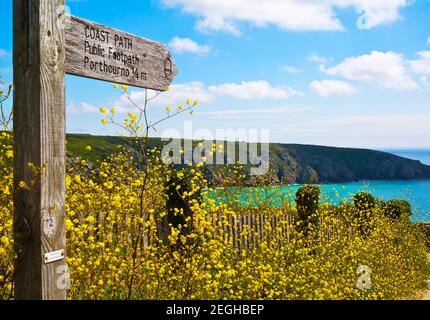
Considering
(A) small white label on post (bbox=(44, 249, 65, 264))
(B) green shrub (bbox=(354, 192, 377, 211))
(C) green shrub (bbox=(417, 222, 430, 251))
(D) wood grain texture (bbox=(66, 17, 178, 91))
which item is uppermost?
(D) wood grain texture (bbox=(66, 17, 178, 91))

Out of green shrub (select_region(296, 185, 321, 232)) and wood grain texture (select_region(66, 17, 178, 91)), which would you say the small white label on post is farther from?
green shrub (select_region(296, 185, 321, 232))

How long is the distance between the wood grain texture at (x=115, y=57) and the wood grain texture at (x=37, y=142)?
0.19 meters

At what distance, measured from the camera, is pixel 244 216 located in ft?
35.3

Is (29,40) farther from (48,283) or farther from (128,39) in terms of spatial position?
(48,283)

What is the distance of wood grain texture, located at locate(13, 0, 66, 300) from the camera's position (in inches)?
97.7

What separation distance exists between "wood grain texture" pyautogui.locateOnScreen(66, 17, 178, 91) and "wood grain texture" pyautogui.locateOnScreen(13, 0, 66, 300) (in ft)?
0.63

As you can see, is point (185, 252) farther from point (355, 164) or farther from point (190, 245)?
point (355, 164)

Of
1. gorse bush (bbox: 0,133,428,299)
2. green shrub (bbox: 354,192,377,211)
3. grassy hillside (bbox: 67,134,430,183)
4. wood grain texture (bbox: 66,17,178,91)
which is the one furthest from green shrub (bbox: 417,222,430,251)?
grassy hillside (bbox: 67,134,430,183)

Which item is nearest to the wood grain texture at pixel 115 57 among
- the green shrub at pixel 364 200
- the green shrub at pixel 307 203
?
the green shrub at pixel 307 203

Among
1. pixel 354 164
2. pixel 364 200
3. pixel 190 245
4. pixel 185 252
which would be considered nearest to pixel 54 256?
pixel 185 252

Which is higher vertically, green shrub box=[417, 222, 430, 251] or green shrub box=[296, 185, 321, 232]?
green shrub box=[296, 185, 321, 232]

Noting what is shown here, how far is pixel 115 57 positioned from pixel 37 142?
910mm
